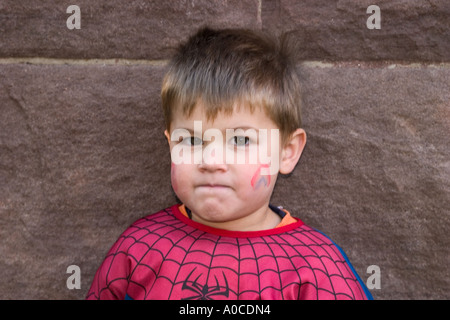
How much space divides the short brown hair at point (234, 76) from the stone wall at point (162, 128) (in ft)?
0.48

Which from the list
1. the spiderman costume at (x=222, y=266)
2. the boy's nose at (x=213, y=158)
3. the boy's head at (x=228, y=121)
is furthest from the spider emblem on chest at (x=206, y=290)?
the boy's nose at (x=213, y=158)

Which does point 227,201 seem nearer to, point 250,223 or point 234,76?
point 250,223

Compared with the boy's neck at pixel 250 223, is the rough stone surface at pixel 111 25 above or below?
above

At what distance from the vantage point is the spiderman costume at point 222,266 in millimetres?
1126

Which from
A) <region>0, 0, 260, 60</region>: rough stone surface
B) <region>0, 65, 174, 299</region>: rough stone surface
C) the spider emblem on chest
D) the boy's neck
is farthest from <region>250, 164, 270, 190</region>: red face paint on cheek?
<region>0, 0, 260, 60</region>: rough stone surface

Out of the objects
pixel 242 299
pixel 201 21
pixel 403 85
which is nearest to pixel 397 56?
pixel 403 85

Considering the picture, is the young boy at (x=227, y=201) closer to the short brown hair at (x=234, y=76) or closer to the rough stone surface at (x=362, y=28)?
the short brown hair at (x=234, y=76)

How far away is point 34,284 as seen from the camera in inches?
56.9

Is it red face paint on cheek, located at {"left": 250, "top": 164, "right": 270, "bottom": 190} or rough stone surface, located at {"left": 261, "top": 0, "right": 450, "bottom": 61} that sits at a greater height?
rough stone surface, located at {"left": 261, "top": 0, "right": 450, "bottom": 61}

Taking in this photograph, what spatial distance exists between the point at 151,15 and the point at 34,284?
0.89m

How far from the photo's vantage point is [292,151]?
4.36 ft

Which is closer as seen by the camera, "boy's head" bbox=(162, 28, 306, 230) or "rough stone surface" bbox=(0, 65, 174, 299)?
"boy's head" bbox=(162, 28, 306, 230)

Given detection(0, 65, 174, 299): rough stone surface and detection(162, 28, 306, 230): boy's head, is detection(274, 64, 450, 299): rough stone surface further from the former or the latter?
detection(0, 65, 174, 299): rough stone surface

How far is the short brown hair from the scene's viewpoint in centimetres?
117
